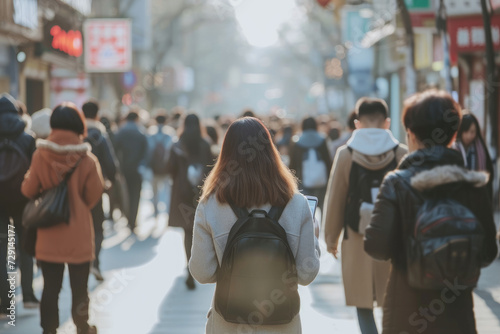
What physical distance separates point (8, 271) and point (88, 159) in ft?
→ 6.98

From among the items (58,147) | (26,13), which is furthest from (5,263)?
(26,13)

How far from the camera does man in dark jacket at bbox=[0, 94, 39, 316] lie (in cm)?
763

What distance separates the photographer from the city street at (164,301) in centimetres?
750

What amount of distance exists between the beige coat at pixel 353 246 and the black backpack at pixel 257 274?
2.24m

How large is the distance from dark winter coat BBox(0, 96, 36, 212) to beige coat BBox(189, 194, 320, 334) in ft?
13.3

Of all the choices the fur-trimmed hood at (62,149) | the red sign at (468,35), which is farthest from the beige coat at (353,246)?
the red sign at (468,35)

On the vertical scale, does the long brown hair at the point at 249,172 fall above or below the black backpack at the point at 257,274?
above

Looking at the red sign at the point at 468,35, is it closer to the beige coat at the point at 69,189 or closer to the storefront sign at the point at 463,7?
the storefront sign at the point at 463,7

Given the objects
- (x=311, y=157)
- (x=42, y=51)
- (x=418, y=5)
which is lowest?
(x=311, y=157)

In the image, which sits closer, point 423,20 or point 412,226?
point 412,226

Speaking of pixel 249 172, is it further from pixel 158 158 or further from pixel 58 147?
pixel 158 158

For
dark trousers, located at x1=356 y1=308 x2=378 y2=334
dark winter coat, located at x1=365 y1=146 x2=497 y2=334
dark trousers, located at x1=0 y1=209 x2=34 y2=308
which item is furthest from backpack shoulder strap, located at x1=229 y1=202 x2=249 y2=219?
dark trousers, located at x1=0 y1=209 x2=34 y2=308

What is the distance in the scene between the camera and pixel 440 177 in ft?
12.2

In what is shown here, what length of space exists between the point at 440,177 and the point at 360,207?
92.5 inches
